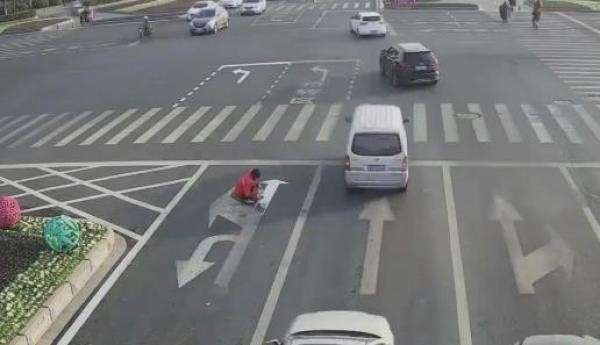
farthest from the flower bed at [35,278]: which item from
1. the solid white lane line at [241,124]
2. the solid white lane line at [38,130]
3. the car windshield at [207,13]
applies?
the car windshield at [207,13]

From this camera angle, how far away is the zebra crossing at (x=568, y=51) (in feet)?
95.6

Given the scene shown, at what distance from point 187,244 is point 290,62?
21.1 m

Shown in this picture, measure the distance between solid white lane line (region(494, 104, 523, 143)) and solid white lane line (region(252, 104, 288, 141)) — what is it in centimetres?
752

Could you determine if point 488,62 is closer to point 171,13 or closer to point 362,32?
point 362,32

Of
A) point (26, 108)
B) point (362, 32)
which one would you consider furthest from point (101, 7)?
point (26, 108)

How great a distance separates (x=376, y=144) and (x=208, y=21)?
31.8 m

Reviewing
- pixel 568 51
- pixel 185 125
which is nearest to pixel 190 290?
pixel 185 125

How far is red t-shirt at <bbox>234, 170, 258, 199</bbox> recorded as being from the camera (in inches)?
695

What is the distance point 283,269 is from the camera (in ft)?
46.8

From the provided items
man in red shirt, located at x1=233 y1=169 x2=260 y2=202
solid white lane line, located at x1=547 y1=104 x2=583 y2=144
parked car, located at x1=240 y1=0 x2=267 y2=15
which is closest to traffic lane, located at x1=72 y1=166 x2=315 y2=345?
man in red shirt, located at x1=233 y1=169 x2=260 y2=202

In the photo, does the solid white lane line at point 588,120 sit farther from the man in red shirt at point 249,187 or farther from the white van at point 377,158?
the man in red shirt at point 249,187

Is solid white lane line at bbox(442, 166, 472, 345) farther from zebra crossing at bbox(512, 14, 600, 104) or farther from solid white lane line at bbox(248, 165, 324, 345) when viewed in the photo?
zebra crossing at bbox(512, 14, 600, 104)

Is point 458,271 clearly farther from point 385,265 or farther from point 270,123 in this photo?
point 270,123

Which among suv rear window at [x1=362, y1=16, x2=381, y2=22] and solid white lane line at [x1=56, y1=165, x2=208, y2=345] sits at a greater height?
solid white lane line at [x1=56, y1=165, x2=208, y2=345]
